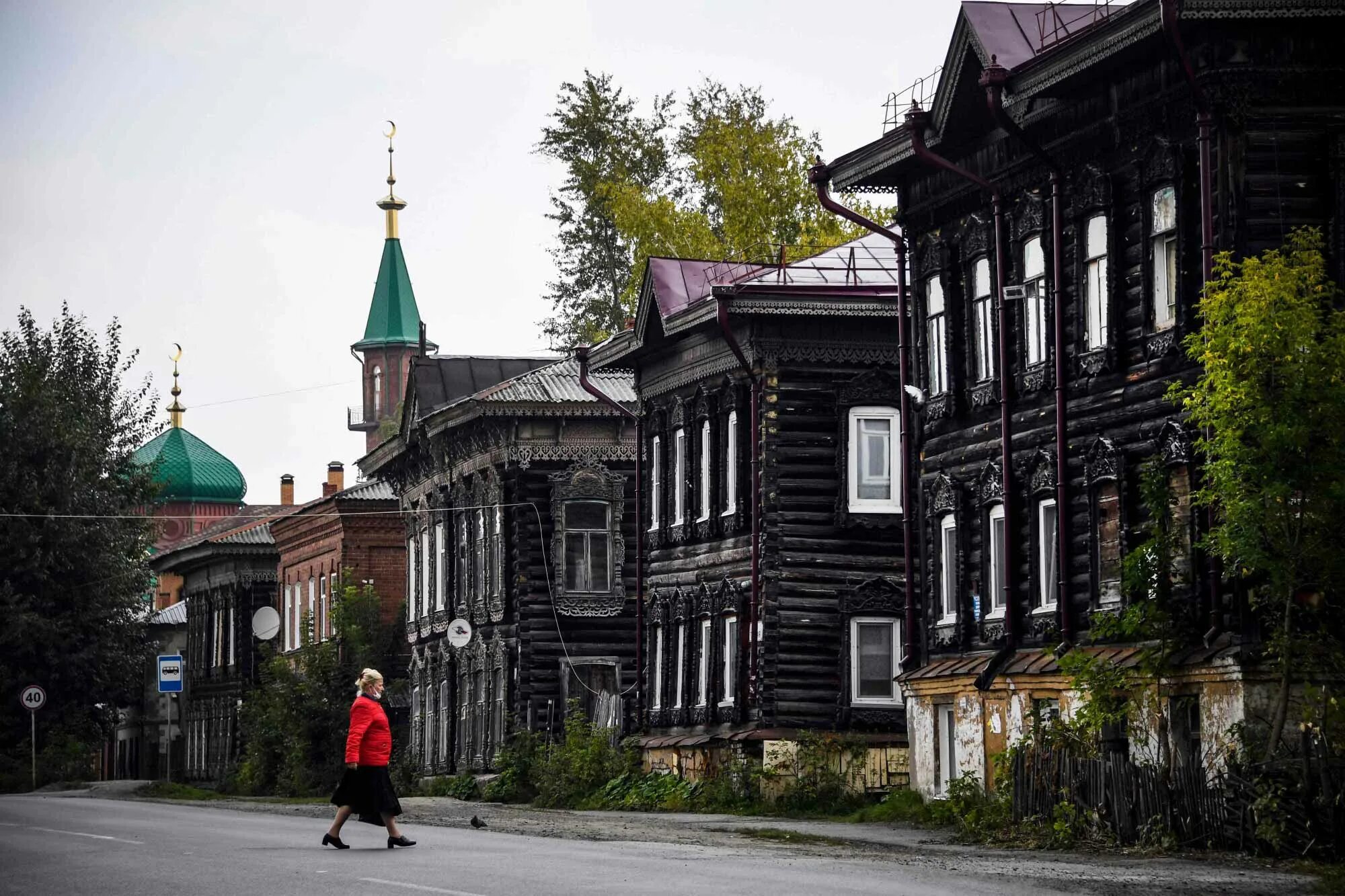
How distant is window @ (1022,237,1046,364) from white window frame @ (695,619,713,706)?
1200 cm

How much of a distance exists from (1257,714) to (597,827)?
29.3ft

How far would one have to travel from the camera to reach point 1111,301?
28.8m

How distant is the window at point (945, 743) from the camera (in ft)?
109

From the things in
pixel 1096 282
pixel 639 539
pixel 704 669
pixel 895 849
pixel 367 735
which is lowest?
pixel 895 849

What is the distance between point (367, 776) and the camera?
22.8 meters

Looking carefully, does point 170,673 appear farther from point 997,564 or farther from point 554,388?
point 997,564

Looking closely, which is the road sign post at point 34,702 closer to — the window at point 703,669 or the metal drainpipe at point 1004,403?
the window at point 703,669

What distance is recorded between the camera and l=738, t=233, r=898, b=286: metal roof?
39812 millimetres

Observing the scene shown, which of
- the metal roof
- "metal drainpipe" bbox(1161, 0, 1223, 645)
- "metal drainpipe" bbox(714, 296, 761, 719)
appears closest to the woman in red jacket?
"metal drainpipe" bbox(1161, 0, 1223, 645)

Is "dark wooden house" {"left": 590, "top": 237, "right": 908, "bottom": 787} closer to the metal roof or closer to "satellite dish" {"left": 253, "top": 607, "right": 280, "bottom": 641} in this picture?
the metal roof

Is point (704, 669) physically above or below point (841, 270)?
below

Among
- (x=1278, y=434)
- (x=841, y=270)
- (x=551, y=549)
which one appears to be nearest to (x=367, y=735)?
(x=1278, y=434)

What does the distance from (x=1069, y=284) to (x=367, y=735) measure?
11693 mm

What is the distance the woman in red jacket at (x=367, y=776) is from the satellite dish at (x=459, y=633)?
26.2 m
